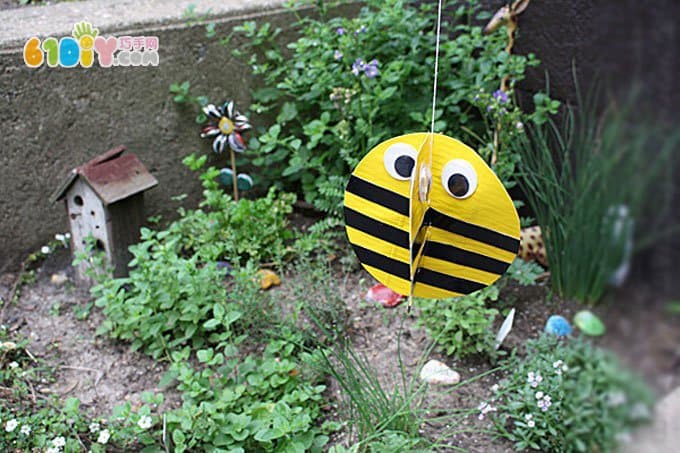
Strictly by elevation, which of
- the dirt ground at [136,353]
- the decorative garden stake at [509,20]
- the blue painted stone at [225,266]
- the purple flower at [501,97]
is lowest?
the dirt ground at [136,353]

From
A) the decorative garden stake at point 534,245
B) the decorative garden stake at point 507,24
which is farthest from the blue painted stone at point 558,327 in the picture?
the decorative garden stake at point 507,24

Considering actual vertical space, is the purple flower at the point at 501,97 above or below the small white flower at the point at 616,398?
below

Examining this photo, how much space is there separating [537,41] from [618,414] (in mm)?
2535

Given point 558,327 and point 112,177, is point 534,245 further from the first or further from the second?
point 112,177

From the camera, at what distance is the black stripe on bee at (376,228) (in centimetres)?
131

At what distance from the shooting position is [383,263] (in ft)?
4.38

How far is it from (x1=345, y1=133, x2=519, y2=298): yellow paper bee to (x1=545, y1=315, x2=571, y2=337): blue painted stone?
1002mm

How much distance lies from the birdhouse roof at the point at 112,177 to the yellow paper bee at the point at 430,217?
4.97ft

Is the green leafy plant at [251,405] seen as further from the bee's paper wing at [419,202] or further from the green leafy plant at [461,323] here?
the bee's paper wing at [419,202]

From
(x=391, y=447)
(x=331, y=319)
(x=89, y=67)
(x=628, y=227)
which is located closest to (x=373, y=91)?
(x=331, y=319)

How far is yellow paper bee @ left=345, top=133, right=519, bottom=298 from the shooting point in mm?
1250

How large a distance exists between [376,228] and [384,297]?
1.26m

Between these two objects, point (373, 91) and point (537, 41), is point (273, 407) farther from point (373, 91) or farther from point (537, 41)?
point (537, 41)

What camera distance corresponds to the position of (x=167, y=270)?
2.34 meters
